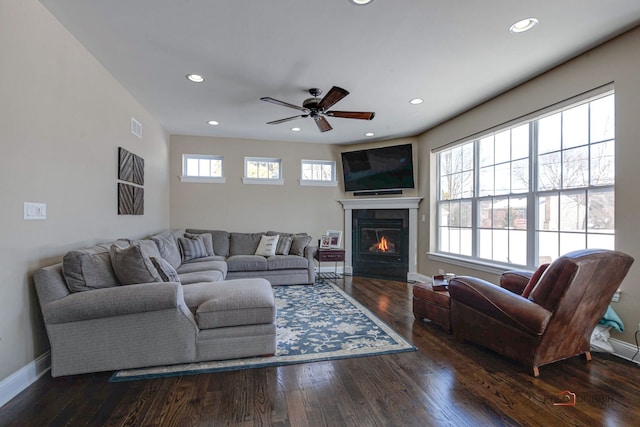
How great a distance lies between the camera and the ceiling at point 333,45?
217cm

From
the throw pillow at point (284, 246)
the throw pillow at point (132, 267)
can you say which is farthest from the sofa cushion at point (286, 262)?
the throw pillow at point (132, 267)

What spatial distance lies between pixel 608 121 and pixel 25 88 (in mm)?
4590

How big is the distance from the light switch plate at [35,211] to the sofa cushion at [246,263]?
8.75ft

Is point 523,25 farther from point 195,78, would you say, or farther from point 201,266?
point 201,266

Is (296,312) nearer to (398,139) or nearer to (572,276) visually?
(572,276)

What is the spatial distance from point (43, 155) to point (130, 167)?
146cm

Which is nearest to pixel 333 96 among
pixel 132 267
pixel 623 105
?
pixel 132 267

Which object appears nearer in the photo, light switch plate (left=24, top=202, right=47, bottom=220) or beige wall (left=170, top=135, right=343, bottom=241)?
light switch plate (left=24, top=202, right=47, bottom=220)

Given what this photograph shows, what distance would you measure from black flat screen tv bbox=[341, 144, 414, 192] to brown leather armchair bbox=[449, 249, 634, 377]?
333 centimetres

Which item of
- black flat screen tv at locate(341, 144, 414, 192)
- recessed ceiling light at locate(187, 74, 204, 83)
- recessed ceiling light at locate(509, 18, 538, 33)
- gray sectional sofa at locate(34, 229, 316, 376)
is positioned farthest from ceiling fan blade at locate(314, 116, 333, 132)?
black flat screen tv at locate(341, 144, 414, 192)

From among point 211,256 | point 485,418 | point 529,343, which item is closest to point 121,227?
point 211,256

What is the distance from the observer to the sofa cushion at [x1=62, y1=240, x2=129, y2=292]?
213 cm

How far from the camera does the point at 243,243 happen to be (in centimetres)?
533

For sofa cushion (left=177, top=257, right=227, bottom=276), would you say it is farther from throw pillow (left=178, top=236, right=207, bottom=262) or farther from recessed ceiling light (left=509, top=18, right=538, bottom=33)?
recessed ceiling light (left=509, top=18, right=538, bottom=33)
